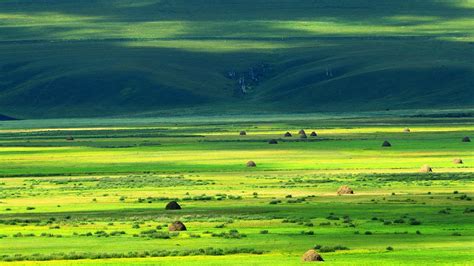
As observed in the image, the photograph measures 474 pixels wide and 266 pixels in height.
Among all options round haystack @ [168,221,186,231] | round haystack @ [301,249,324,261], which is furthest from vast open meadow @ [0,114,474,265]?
round haystack @ [301,249,324,261]

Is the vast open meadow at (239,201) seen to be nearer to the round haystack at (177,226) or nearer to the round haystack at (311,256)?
the round haystack at (177,226)

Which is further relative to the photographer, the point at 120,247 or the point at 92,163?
the point at 92,163

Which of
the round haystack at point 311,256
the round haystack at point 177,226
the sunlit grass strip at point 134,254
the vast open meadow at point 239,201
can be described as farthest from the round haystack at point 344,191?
the round haystack at point 311,256

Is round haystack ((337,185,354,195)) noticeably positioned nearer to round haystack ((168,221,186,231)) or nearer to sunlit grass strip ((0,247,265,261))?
round haystack ((168,221,186,231))

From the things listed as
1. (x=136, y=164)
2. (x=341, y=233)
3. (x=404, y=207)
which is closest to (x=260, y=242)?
(x=341, y=233)

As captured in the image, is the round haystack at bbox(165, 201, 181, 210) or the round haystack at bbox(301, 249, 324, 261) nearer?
the round haystack at bbox(301, 249, 324, 261)

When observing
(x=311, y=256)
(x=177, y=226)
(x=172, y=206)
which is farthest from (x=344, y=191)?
(x=311, y=256)

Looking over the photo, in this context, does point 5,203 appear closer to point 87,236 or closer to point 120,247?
point 87,236

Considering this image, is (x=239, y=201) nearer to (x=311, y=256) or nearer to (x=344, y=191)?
(x=344, y=191)
